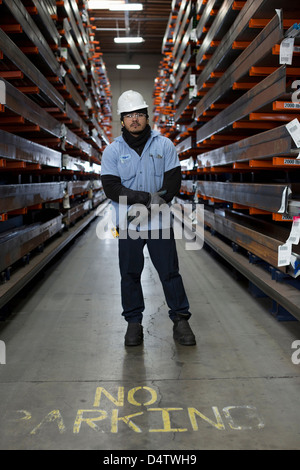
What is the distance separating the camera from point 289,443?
2.21 m

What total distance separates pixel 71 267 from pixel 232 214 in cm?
228

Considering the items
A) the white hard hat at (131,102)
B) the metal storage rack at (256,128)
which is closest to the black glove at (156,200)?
the white hard hat at (131,102)

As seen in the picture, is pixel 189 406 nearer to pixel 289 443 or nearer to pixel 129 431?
pixel 129 431

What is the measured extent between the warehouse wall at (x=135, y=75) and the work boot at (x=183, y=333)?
22622mm

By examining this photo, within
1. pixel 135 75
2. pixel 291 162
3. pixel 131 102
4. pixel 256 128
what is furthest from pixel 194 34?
pixel 135 75

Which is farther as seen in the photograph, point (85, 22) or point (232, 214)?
point (85, 22)

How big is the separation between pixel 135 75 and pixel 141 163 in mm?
23434

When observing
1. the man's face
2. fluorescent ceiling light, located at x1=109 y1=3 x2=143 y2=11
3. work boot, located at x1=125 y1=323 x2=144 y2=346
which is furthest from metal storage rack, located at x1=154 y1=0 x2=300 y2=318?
fluorescent ceiling light, located at x1=109 y1=3 x2=143 y2=11

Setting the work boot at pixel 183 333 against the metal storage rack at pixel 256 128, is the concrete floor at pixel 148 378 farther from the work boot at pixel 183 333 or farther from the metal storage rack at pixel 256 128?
the metal storage rack at pixel 256 128

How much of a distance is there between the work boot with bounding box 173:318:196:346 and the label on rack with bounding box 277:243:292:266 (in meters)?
0.83

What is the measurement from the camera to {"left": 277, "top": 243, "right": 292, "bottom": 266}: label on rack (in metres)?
3.34

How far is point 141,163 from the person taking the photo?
11.9 ft

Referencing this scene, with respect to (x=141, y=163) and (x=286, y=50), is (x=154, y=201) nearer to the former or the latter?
(x=141, y=163)
